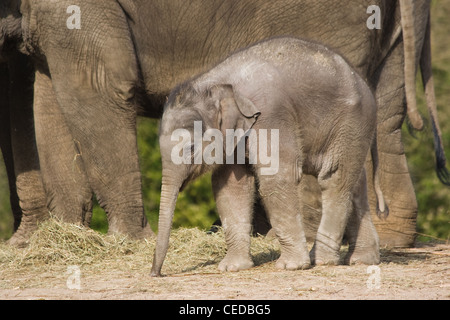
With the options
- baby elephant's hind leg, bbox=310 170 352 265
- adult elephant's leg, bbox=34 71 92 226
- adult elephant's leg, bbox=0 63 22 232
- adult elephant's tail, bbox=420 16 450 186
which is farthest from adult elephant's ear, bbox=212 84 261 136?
→ adult elephant's leg, bbox=0 63 22 232

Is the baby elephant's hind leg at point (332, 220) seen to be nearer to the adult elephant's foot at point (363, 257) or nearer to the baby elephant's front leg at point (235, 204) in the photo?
the adult elephant's foot at point (363, 257)

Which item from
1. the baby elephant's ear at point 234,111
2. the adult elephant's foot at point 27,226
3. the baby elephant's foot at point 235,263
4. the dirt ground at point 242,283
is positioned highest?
the baby elephant's ear at point 234,111

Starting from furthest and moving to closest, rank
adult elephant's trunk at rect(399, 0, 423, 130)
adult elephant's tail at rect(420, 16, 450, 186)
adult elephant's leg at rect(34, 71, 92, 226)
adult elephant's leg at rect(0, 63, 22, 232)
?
adult elephant's leg at rect(0, 63, 22, 232)
adult elephant's tail at rect(420, 16, 450, 186)
adult elephant's leg at rect(34, 71, 92, 226)
adult elephant's trunk at rect(399, 0, 423, 130)

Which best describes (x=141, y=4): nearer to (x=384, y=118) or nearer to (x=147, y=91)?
(x=147, y=91)

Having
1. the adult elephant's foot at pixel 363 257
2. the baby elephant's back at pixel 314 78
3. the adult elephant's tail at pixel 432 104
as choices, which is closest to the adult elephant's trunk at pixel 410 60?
the baby elephant's back at pixel 314 78

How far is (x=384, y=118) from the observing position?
23.5ft

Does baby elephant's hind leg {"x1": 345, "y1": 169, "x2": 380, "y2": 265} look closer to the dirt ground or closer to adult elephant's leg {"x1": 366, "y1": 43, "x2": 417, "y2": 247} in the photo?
the dirt ground

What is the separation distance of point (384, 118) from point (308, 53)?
5.66 ft

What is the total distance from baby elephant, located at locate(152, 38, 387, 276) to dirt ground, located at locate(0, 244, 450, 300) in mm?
174

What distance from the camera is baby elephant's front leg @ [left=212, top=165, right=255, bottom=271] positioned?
18.3 feet

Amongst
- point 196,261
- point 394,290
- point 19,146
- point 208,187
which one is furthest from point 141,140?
point 394,290

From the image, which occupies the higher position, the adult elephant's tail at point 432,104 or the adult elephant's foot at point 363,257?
the adult elephant's tail at point 432,104

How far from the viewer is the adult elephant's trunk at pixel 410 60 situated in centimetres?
584

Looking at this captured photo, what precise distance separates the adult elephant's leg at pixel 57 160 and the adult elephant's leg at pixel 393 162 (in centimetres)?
189
